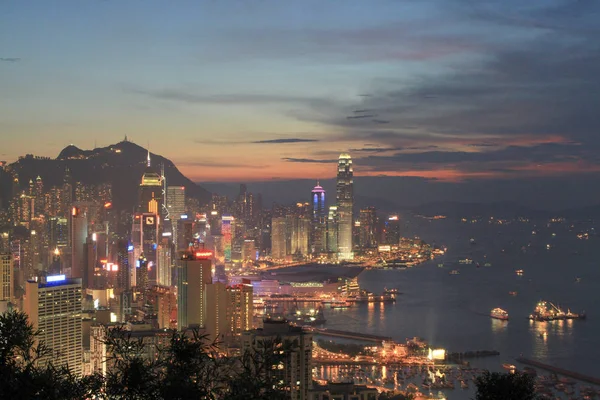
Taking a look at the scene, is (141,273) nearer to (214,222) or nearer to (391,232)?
(214,222)

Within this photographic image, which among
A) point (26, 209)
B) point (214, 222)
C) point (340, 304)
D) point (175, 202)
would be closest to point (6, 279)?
point (26, 209)

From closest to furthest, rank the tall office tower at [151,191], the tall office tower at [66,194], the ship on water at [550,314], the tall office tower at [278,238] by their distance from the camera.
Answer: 1. the ship on water at [550,314]
2. the tall office tower at [66,194]
3. the tall office tower at [151,191]
4. the tall office tower at [278,238]

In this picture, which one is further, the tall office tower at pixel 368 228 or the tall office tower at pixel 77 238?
the tall office tower at pixel 368 228

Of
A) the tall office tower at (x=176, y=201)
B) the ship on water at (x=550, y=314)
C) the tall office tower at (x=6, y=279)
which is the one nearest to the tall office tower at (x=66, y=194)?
the tall office tower at (x=176, y=201)

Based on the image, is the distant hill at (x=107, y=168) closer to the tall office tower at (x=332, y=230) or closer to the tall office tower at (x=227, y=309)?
the tall office tower at (x=332, y=230)

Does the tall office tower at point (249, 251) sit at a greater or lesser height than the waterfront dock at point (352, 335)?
greater

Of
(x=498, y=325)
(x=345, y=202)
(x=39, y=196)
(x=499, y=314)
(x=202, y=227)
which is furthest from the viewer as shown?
(x=345, y=202)

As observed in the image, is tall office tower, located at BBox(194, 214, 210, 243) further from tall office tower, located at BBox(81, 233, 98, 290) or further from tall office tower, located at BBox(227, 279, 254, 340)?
tall office tower, located at BBox(227, 279, 254, 340)
